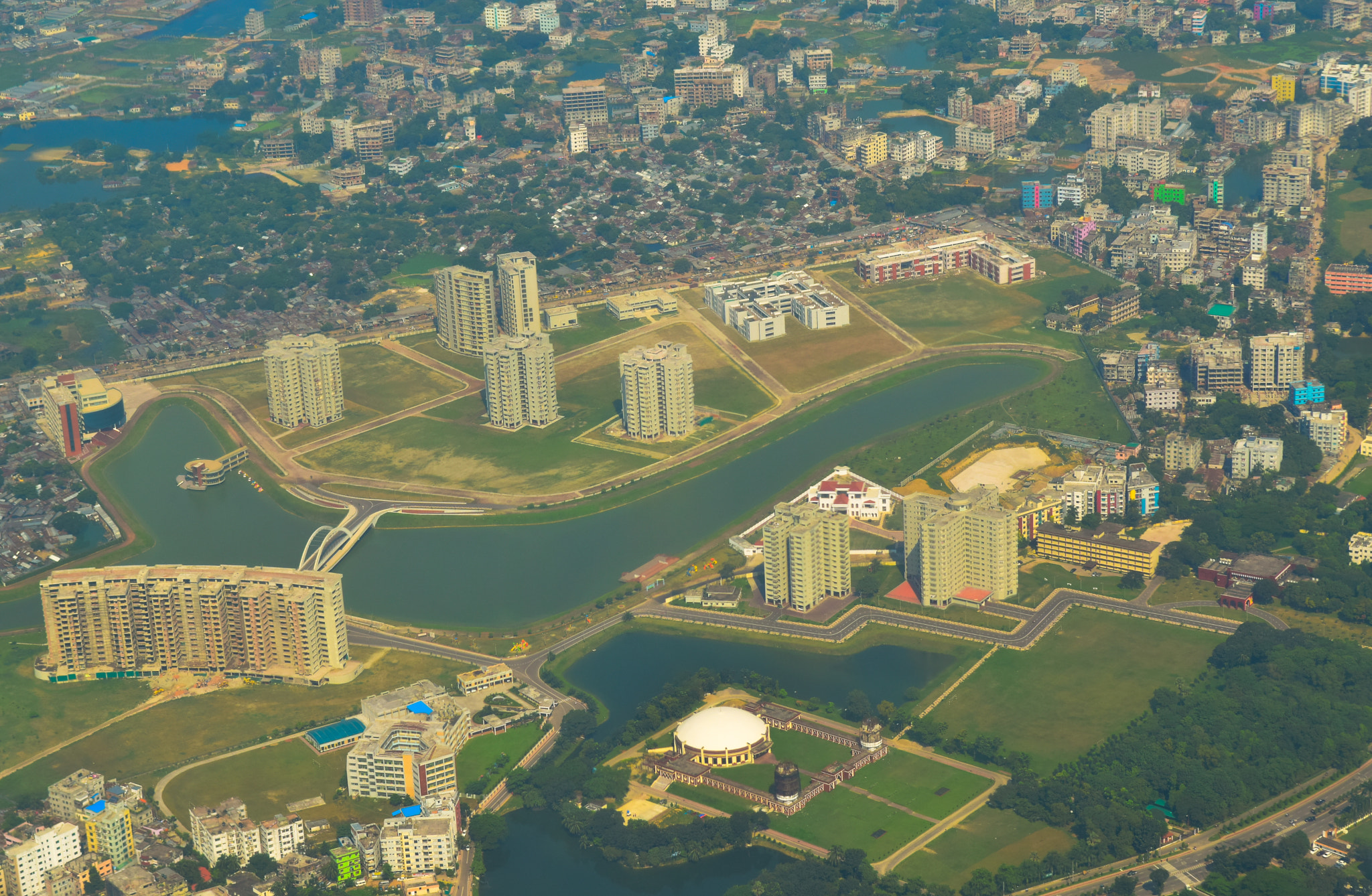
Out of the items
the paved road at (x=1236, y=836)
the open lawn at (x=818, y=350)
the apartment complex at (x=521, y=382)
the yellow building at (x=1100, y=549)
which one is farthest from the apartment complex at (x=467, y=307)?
the paved road at (x=1236, y=836)

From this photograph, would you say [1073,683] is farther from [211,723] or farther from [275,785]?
[211,723]

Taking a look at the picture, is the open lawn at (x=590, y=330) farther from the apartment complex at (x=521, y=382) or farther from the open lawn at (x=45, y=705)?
the open lawn at (x=45, y=705)

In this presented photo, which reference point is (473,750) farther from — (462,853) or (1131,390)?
(1131,390)

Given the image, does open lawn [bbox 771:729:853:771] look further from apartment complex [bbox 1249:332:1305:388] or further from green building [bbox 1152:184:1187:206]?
green building [bbox 1152:184:1187:206]

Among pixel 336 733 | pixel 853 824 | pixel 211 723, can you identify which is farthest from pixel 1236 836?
pixel 211 723

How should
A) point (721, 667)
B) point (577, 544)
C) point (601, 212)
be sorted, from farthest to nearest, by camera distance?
point (601, 212) < point (577, 544) < point (721, 667)

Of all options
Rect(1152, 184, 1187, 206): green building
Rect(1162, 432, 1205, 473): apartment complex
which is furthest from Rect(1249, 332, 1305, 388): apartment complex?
Rect(1152, 184, 1187, 206): green building

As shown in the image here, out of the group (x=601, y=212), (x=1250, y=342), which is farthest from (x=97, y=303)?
(x=1250, y=342)
